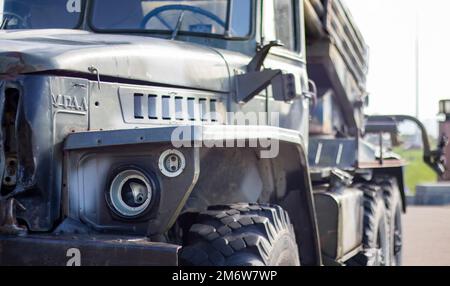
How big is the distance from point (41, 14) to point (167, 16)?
34.1 inches

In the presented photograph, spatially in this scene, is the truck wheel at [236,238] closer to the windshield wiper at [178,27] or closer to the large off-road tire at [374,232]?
the windshield wiper at [178,27]

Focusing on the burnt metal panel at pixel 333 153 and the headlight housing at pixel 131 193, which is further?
the burnt metal panel at pixel 333 153

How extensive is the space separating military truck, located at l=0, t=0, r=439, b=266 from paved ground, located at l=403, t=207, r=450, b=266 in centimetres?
344

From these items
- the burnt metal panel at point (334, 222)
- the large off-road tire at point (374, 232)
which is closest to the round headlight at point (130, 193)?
the burnt metal panel at point (334, 222)

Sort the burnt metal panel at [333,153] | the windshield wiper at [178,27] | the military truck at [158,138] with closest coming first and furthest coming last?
the military truck at [158,138], the windshield wiper at [178,27], the burnt metal panel at [333,153]

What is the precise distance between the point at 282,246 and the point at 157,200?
2.86 feet

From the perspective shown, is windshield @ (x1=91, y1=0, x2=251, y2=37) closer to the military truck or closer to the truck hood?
the military truck

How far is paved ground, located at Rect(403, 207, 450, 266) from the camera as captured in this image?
9.57 m

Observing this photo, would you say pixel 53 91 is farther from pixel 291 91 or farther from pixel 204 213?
pixel 291 91

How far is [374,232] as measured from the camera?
7336 millimetres

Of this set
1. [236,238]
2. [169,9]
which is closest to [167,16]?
[169,9]

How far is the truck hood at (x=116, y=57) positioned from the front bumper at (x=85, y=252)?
2.68 ft

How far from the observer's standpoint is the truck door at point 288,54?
18.2 ft
